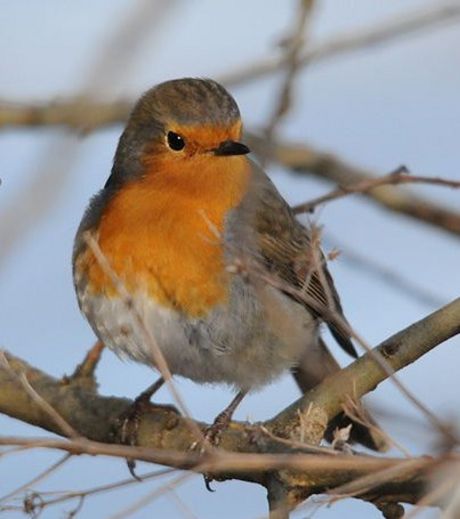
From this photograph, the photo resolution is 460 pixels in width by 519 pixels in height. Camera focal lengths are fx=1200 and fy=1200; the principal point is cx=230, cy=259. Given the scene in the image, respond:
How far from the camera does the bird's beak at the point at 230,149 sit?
14.1ft

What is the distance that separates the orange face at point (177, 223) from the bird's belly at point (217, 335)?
2.2 inches

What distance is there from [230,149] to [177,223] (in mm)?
347

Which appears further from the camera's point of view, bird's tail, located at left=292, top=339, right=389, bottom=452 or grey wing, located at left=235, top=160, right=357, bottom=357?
bird's tail, located at left=292, top=339, right=389, bottom=452

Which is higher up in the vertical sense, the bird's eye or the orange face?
the bird's eye

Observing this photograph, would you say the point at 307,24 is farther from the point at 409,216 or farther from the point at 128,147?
the point at 409,216

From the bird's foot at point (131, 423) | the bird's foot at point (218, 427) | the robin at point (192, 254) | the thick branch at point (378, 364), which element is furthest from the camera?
the robin at point (192, 254)

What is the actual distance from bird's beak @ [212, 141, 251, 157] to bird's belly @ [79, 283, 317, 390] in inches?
19.3

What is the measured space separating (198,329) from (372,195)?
4.46 ft

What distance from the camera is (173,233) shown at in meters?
4.46

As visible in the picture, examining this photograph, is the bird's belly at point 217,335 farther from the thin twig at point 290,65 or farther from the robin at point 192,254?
the thin twig at point 290,65

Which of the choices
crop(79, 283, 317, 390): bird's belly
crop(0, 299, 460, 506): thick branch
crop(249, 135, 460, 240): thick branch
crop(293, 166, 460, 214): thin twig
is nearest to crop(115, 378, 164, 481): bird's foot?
crop(0, 299, 460, 506): thick branch

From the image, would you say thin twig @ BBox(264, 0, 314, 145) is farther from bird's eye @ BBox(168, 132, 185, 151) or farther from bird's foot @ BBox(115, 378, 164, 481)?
bird's foot @ BBox(115, 378, 164, 481)

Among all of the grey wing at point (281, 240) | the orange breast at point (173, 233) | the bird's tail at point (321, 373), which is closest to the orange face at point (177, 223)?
the orange breast at point (173, 233)

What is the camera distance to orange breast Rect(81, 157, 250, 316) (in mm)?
4359
